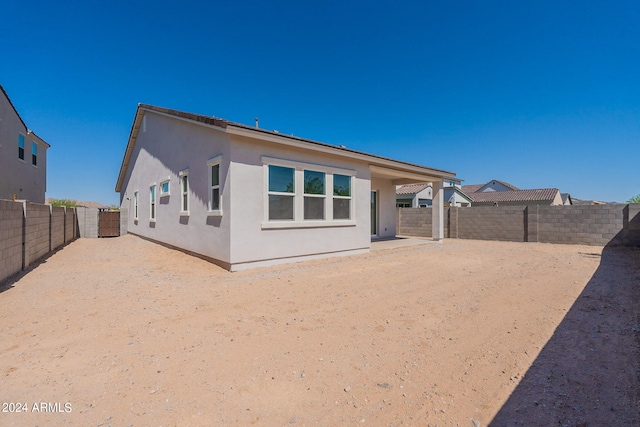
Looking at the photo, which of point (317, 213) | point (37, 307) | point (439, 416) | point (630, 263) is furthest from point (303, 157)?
point (630, 263)

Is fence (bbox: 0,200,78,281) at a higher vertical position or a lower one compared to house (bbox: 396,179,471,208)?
lower

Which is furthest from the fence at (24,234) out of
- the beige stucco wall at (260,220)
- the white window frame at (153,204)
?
the beige stucco wall at (260,220)

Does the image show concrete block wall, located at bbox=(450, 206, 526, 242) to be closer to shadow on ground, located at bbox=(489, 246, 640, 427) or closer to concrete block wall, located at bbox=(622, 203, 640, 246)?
concrete block wall, located at bbox=(622, 203, 640, 246)

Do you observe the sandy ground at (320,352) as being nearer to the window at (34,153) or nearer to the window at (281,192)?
the window at (281,192)

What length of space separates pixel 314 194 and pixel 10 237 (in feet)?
23.5

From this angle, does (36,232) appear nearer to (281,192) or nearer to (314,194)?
(281,192)

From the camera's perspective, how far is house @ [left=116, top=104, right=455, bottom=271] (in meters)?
7.50

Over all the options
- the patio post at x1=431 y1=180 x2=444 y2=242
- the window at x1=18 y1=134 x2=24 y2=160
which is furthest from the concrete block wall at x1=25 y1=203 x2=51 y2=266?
the patio post at x1=431 y1=180 x2=444 y2=242

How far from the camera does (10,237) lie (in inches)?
251

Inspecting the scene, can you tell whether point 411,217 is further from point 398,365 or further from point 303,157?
point 398,365

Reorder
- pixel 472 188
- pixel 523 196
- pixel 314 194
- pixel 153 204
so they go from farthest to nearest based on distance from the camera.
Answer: pixel 472 188 → pixel 523 196 → pixel 153 204 → pixel 314 194

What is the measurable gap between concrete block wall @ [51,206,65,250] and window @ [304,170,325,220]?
9.25 m

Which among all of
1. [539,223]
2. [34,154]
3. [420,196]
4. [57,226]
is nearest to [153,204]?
[57,226]

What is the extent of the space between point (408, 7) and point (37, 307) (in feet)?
45.5
